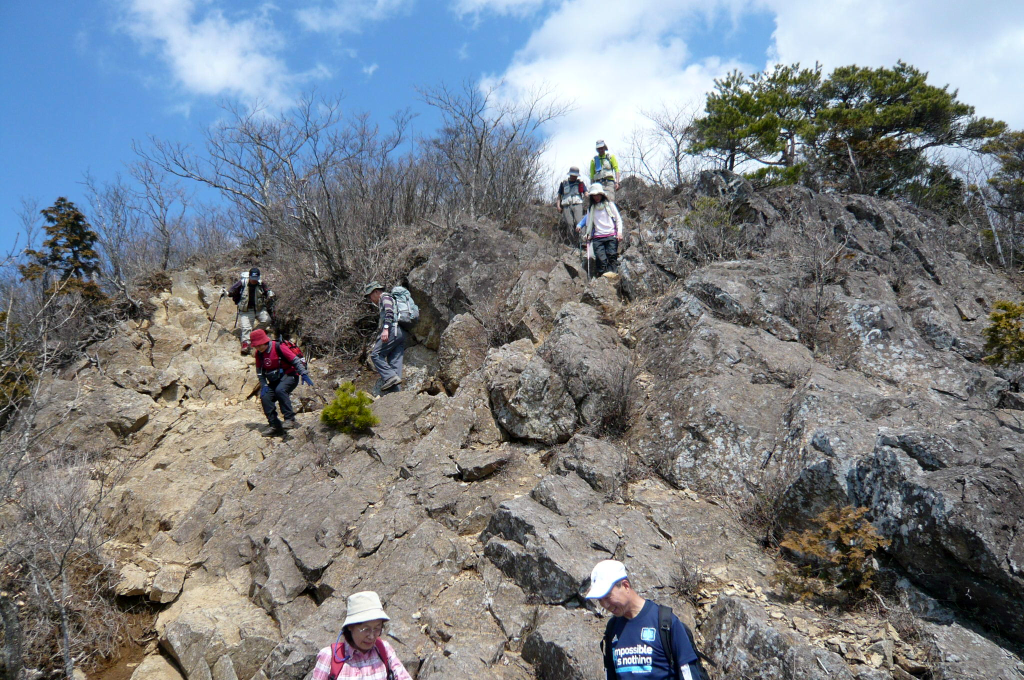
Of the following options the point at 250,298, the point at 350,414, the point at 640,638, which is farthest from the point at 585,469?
the point at 250,298

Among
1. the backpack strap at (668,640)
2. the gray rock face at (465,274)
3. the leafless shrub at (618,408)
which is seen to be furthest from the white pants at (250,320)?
the backpack strap at (668,640)

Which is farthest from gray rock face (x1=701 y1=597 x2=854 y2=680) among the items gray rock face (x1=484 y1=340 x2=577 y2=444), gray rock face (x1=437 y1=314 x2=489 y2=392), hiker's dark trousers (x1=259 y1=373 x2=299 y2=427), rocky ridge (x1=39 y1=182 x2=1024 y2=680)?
hiker's dark trousers (x1=259 y1=373 x2=299 y2=427)

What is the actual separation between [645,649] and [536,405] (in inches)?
201

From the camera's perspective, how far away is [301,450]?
9664 millimetres

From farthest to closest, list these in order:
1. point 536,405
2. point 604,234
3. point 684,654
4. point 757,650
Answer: point 604,234 → point 536,405 → point 757,650 → point 684,654

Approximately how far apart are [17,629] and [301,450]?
394 centimetres

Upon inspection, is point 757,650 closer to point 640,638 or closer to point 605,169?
point 640,638

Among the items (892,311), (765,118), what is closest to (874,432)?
(892,311)

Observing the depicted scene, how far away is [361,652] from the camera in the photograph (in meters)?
3.86

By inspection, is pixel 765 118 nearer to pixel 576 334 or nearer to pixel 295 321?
pixel 576 334

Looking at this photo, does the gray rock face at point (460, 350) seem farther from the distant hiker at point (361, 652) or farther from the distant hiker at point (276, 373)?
the distant hiker at point (361, 652)

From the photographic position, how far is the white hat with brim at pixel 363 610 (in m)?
3.74

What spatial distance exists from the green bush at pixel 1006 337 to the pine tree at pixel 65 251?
61.4 feet

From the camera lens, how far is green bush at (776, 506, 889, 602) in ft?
16.6
